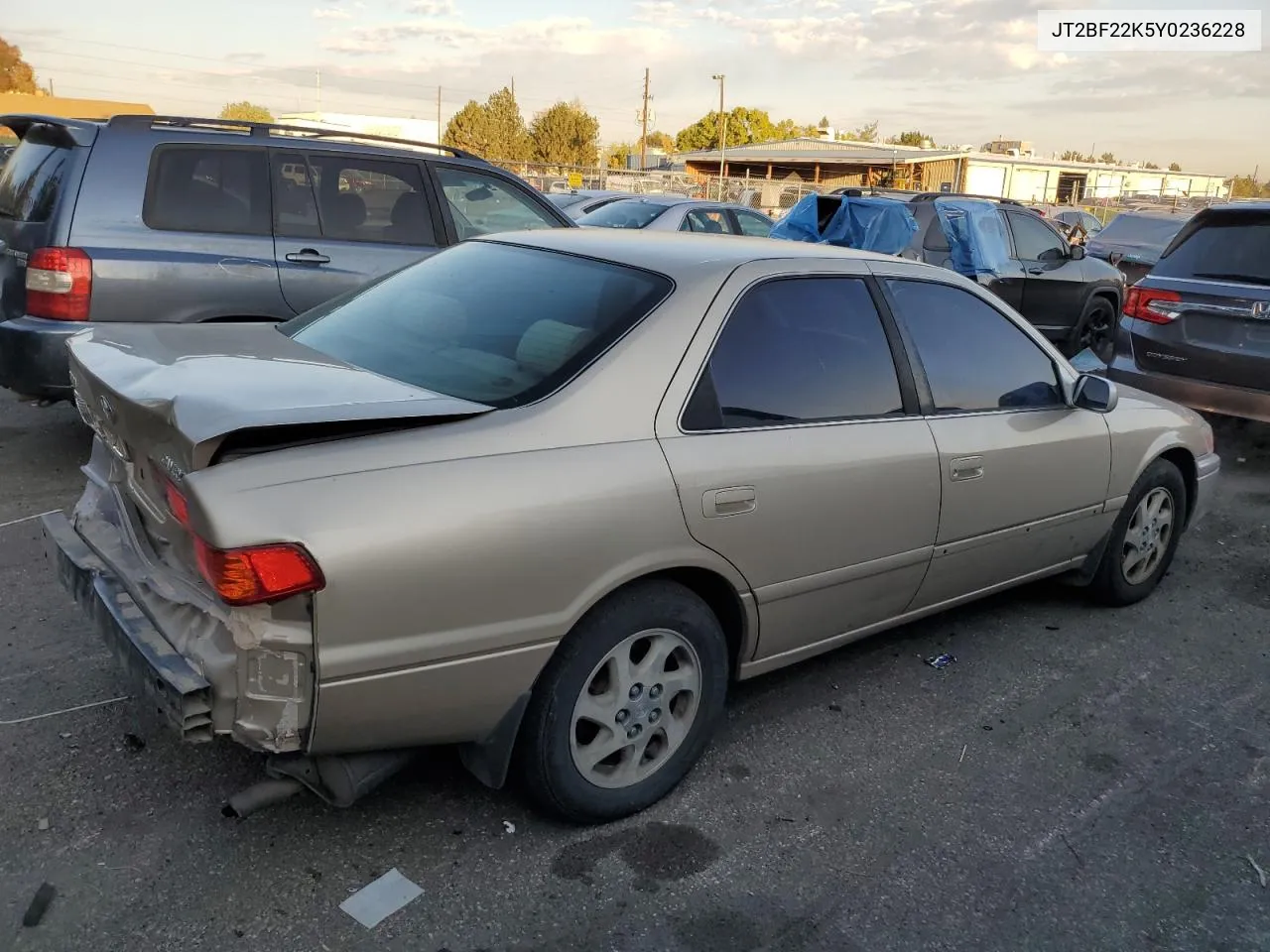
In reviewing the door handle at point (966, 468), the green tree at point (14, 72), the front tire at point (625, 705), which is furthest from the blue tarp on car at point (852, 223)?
the green tree at point (14, 72)

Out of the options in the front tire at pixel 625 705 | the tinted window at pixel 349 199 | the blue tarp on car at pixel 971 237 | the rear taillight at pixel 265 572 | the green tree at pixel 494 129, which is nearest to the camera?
the rear taillight at pixel 265 572

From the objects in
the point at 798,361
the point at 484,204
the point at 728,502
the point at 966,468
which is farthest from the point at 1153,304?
the point at 728,502

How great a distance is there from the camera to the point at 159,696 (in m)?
2.35

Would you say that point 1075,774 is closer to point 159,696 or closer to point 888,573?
point 888,573

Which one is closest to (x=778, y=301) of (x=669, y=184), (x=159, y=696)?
(x=159, y=696)

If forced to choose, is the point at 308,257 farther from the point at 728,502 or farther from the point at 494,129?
the point at 494,129

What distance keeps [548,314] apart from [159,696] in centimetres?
147

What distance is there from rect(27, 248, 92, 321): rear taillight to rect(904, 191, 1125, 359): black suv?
25.7 ft

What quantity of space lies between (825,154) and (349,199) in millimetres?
43495

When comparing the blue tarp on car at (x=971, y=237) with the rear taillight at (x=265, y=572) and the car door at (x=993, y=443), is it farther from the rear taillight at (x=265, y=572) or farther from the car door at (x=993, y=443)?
the rear taillight at (x=265, y=572)

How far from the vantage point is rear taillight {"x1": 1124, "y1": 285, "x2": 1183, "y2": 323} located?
274 inches

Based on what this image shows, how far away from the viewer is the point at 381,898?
2529 millimetres

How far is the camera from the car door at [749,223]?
12.3 meters

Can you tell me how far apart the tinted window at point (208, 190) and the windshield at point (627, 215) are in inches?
234
